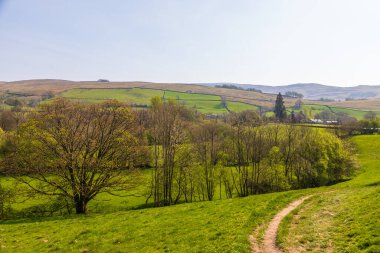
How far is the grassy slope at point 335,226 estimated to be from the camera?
1457 cm

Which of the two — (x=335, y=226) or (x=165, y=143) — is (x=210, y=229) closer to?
(x=335, y=226)

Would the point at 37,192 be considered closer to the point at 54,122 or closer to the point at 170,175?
the point at 54,122

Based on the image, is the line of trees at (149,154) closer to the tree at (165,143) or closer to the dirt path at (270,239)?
the tree at (165,143)

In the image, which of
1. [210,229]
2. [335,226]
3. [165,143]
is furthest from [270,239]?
[165,143]

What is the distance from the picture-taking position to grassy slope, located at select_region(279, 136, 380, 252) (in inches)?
574

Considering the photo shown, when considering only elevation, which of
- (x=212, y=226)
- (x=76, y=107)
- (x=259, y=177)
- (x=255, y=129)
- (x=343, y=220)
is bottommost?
(x=259, y=177)

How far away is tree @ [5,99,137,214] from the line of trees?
0.12 m

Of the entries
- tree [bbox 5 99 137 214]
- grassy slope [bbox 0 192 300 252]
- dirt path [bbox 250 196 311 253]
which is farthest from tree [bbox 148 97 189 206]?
dirt path [bbox 250 196 311 253]

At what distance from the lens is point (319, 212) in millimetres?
21047

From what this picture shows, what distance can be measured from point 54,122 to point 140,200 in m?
23.5

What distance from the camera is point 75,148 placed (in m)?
33.5

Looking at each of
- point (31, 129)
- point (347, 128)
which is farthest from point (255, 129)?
point (347, 128)

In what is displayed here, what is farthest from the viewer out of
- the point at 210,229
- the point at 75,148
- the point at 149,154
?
the point at 149,154

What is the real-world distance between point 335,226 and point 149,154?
32.6 metres
